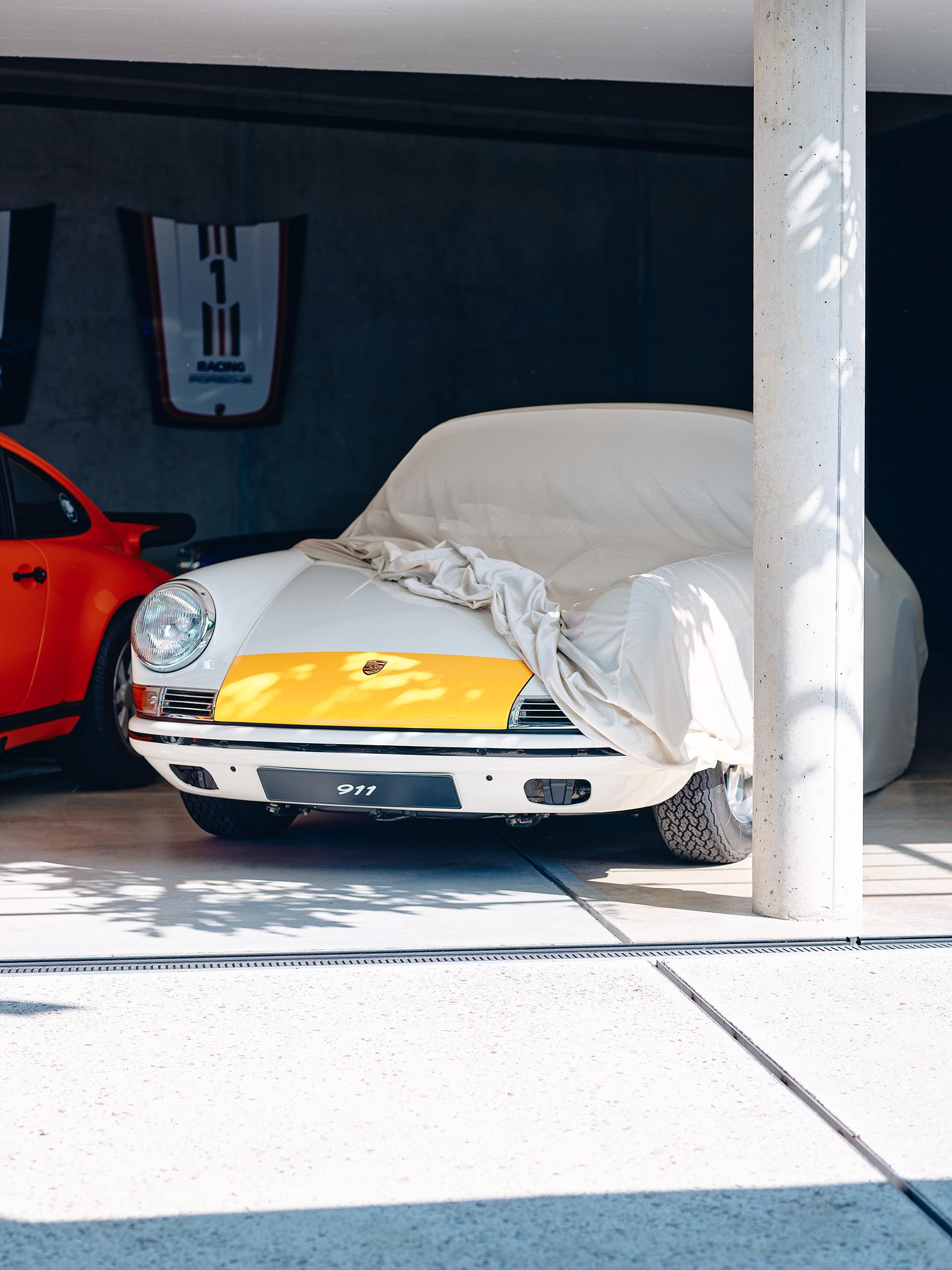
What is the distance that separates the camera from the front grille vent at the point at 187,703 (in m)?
4.44

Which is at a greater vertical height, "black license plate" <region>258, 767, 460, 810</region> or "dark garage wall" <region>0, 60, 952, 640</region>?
"dark garage wall" <region>0, 60, 952, 640</region>

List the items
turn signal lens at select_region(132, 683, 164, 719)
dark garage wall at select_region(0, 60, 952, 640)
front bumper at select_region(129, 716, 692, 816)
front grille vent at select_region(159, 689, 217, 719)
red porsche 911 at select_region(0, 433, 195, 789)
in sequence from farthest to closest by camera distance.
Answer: dark garage wall at select_region(0, 60, 952, 640) → red porsche 911 at select_region(0, 433, 195, 789) → turn signal lens at select_region(132, 683, 164, 719) → front grille vent at select_region(159, 689, 217, 719) → front bumper at select_region(129, 716, 692, 816)

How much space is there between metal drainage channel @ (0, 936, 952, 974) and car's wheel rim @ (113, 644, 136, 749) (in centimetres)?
259

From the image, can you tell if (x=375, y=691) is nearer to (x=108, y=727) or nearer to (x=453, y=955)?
(x=453, y=955)

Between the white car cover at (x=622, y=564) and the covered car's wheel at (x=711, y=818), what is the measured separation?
0.12 meters

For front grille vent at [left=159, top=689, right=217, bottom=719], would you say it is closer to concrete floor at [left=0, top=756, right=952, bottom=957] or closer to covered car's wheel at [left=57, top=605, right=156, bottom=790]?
concrete floor at [left=0, top=756, right=952, bottom=957]

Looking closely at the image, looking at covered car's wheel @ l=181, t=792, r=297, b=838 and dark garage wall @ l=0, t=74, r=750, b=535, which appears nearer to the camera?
covered car's wheel @ l=181, t=792, r=297, b=838

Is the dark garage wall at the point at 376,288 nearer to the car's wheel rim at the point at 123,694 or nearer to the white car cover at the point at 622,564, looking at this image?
the car's wheel rim at the point at 123,694

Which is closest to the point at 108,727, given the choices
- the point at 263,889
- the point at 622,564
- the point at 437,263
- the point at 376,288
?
the point at 263,889

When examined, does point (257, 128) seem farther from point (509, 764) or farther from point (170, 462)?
point (509, 764)

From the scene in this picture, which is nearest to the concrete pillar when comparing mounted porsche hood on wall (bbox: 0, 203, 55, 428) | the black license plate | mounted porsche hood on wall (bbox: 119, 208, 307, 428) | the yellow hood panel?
the yellow hood panel

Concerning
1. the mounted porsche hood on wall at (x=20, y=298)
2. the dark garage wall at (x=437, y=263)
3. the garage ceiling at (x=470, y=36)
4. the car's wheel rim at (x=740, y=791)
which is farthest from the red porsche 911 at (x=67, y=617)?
the dark garage wall at (x=437, y=263)

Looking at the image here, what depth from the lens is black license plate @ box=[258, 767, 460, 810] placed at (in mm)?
4211

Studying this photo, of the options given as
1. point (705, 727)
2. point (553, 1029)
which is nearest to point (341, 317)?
point (705, 727)
